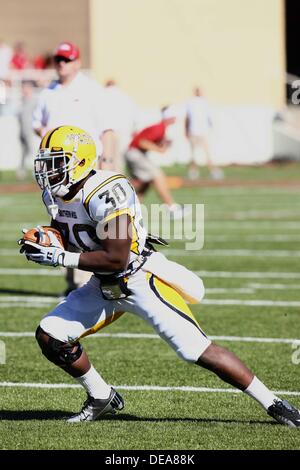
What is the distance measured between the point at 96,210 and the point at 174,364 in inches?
75.7

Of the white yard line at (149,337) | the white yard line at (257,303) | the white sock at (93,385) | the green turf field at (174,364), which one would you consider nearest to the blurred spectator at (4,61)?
the green turf field at (174,364)

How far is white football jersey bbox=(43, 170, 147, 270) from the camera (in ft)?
15.9

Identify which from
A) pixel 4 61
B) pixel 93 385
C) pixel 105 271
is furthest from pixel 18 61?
pixel 105 271

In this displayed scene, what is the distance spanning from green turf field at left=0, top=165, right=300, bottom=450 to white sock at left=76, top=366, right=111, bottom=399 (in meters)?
0.14

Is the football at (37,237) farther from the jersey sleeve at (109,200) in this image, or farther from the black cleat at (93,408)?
the black cleat at (93,408)

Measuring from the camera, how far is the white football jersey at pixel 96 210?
483cm

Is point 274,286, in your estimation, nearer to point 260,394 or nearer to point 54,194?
point 260,394

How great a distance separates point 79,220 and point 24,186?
51.0ft

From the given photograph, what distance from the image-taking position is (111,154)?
27.1 ft

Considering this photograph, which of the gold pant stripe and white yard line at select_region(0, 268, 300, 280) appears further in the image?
white yard line at select_region(0, 268, 300, 280)

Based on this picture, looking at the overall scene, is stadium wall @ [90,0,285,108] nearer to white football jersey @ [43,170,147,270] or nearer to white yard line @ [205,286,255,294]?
white yard line @ [205,286,255,294]

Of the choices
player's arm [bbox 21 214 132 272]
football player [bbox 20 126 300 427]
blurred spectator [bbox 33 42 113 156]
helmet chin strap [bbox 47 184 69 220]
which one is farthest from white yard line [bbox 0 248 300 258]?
player's arm [bbox 21 214 132 272]
